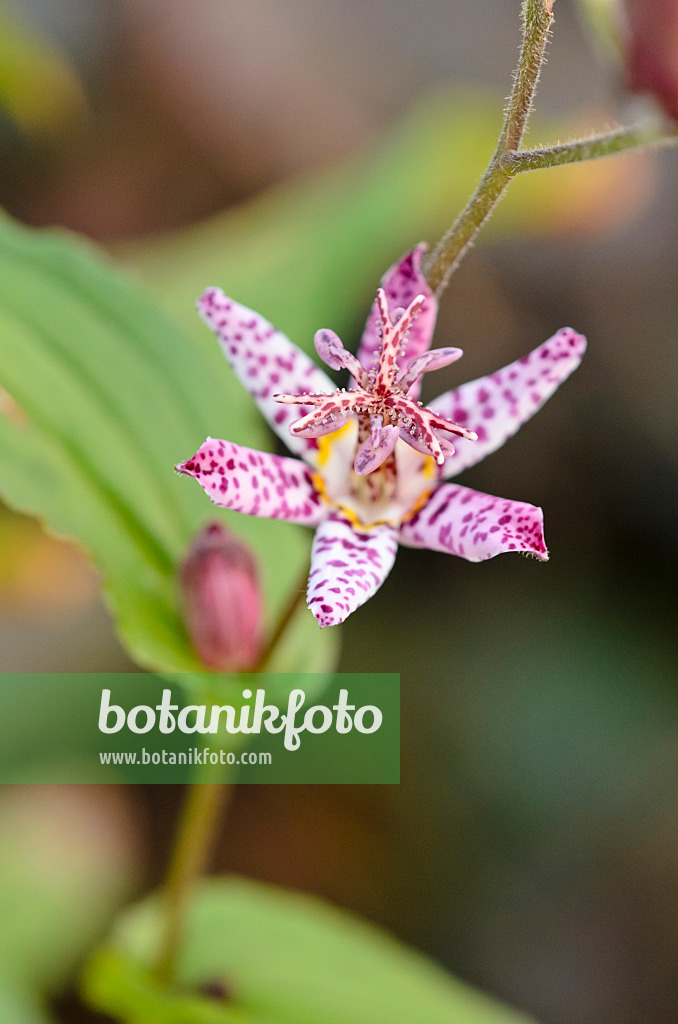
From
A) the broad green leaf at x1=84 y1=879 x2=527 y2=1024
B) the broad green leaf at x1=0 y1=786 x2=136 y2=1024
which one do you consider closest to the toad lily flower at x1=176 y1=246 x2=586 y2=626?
the broad green leaf at x1=84 y1=879 x2=527 y2=1024

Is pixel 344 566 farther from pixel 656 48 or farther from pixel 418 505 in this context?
pixel 656 48

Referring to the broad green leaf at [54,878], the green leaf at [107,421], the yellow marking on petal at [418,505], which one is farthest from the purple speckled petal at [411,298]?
the broad green leaf at [54,878]

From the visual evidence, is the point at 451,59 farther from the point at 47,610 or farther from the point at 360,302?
the point at 47,610

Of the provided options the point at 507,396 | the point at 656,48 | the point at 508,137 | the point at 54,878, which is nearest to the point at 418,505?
the point at 507,396

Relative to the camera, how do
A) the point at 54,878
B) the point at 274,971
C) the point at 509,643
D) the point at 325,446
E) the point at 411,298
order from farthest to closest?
the point at 509,643 → the point at 54,878 → the point at 274,971 → the point at 325,446 → the point at 411,298

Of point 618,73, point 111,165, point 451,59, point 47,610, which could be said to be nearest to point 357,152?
point 451,59

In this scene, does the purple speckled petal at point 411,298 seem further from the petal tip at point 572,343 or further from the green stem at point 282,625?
the green stem at point 282,625
